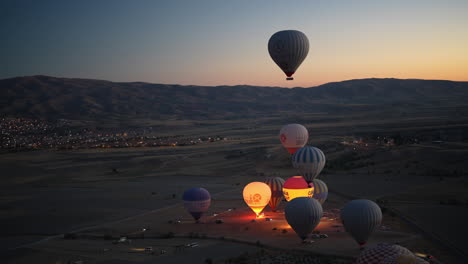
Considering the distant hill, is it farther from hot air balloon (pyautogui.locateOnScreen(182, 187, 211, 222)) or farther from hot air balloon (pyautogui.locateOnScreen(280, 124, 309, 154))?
hot air balloon (pyautogui.locateOnScreen(182, 187, 211, 222))

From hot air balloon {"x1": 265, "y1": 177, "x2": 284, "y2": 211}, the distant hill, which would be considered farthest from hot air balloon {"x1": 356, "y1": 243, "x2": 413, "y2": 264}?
the distant hill

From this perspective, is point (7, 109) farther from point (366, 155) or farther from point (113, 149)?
point (366, 155)

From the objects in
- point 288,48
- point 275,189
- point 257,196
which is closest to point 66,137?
point 288,48

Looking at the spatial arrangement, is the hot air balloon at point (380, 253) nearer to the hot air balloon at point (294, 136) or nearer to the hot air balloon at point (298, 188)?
the hot air balloon at point (298, 188)

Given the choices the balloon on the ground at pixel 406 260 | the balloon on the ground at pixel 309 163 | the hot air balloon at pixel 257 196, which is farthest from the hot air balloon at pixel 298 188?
the balloon on the ground at pixel 406 260

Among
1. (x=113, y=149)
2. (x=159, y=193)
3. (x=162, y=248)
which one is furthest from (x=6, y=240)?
(x=113, y=149)

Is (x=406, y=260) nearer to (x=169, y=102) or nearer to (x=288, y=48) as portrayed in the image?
(x=288, y=48)

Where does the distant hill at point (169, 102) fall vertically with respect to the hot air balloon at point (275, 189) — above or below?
above
